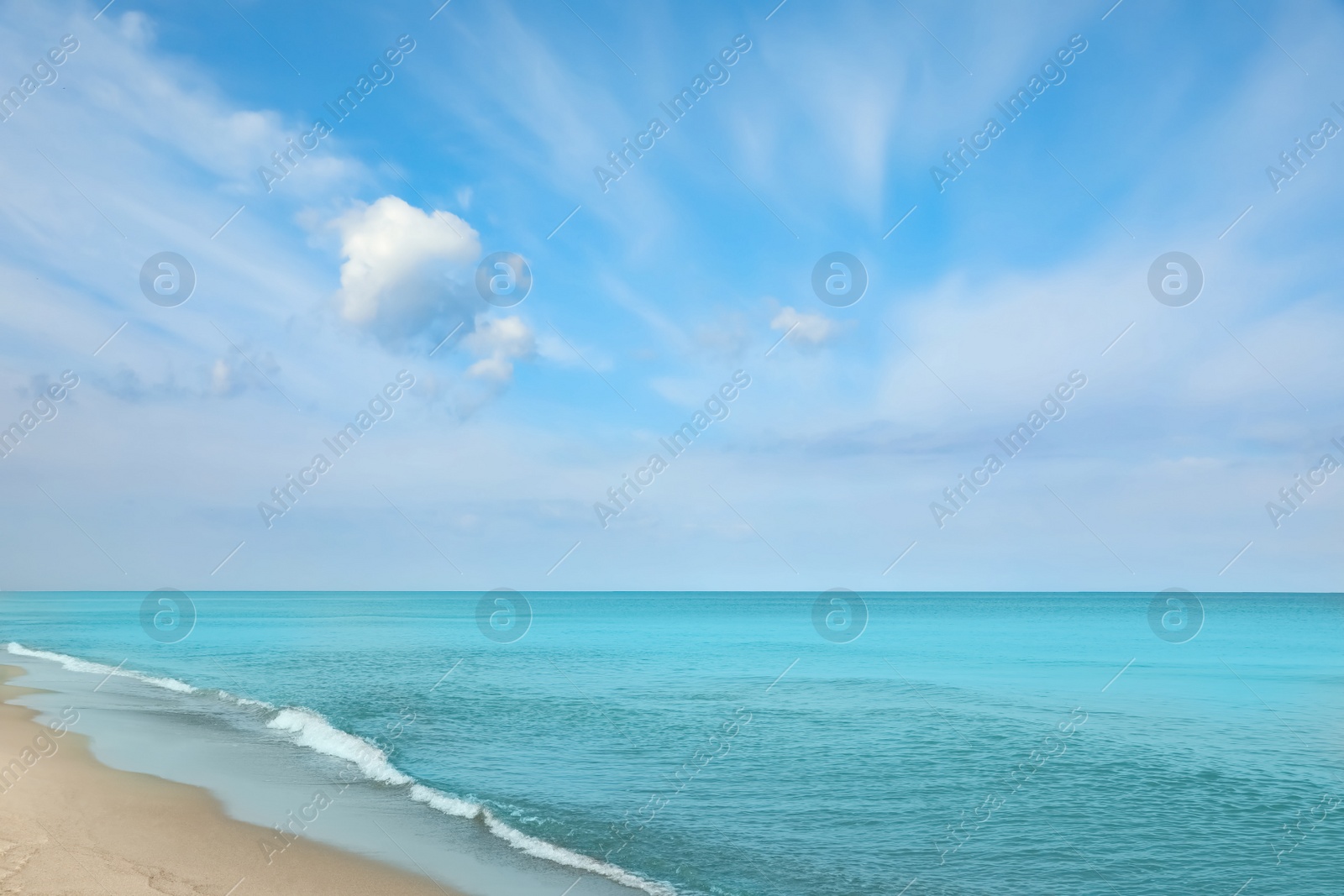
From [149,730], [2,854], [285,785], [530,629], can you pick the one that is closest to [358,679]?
[149,730]

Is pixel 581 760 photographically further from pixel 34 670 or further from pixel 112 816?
pixel 34 670

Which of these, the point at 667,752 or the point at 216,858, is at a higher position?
the point at 667,752

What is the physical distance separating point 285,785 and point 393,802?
94.7 inches

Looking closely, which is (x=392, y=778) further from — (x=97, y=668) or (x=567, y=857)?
(x=97, y=668)

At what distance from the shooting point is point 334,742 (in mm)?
18125

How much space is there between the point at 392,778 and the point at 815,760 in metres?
8.43

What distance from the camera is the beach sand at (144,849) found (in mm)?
9625

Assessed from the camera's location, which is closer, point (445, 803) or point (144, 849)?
point (144, 849)

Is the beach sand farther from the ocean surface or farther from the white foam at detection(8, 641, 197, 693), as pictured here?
the white foam at detection(8, 641, 197, 693)

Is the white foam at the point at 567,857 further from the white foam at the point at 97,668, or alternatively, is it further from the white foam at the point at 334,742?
the white foam at the point at 97,668

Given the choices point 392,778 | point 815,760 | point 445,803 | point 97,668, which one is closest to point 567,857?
point 445,803

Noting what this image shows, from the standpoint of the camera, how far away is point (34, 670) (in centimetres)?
3209

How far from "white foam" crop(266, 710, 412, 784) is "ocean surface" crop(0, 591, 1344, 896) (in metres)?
0.10

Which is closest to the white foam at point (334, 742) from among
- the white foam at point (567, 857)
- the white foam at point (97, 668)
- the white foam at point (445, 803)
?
the white foam at point (445, 803)
